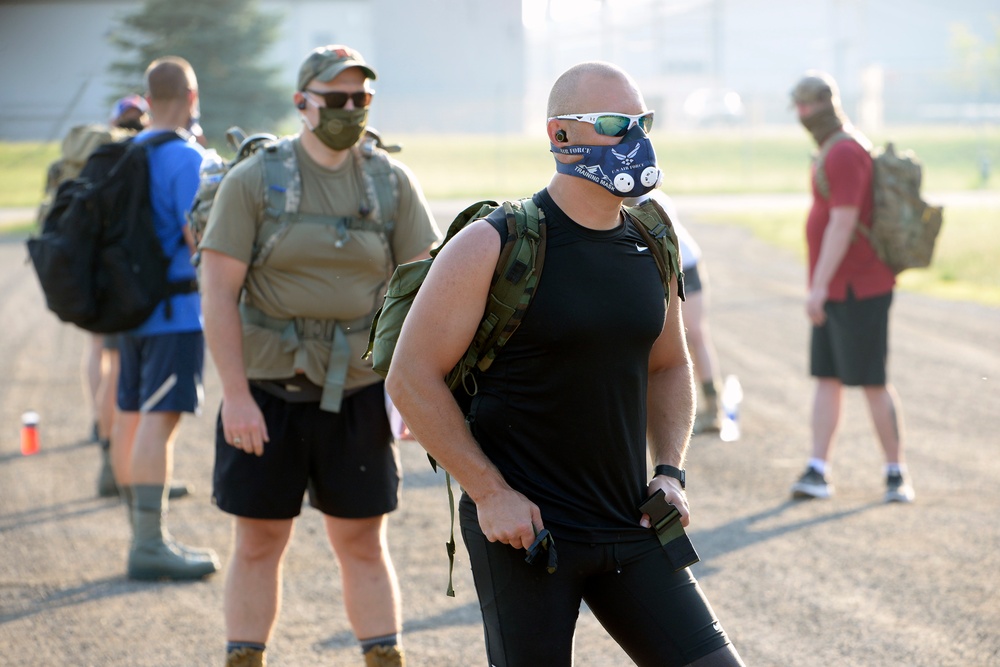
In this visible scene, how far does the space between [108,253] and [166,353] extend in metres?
0.54

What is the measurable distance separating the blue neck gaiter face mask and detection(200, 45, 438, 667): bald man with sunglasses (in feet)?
4.66

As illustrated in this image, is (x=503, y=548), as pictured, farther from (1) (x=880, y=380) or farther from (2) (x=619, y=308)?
(1) (x=880, y=380)

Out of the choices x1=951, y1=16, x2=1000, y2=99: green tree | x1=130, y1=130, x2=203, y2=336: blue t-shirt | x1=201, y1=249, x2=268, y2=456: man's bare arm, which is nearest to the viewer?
x1=201, y1=249, x2=268, y2=456: man's bare arm

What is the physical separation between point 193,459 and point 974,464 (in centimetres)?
518

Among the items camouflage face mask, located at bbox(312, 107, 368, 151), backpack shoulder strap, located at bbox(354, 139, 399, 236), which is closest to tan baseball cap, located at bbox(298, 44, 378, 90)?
camouflage face mask, located at bbox(312, 107, 368, 151)

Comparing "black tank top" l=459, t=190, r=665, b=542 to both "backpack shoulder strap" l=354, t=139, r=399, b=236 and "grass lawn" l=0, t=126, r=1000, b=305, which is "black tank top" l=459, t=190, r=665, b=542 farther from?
"grass lawn" l=0, t=126, r=1000, b=305

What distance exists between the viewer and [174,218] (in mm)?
6020

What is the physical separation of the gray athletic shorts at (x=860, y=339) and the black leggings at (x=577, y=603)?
14.9ft

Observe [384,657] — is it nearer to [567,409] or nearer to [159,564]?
[567,409]

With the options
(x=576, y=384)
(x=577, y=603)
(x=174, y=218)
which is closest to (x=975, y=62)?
(x=174, y=218)

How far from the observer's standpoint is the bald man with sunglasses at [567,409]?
9.85ft

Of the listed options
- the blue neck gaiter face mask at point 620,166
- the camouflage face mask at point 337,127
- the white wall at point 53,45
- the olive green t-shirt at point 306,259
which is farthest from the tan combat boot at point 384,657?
the white wall at point 53,45

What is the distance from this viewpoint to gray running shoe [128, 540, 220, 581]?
5980 millimetres

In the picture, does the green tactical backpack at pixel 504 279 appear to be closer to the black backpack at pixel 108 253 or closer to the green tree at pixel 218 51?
the black backpack at pixel 108 253
